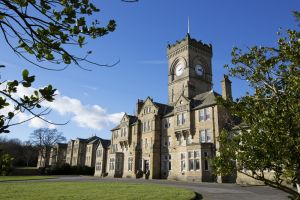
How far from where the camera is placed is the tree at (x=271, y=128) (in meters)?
6.66

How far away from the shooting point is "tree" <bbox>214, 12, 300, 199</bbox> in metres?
6.66

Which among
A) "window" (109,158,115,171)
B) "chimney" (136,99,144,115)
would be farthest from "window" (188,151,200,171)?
"window" (109,158,115,171)

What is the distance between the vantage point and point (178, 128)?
139ft

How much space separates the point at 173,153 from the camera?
43.2m

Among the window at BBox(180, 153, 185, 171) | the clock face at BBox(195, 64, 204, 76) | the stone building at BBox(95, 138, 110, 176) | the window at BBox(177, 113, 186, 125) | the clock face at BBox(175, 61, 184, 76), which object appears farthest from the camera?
the stone building at BBox(95, 138, 110, 176)

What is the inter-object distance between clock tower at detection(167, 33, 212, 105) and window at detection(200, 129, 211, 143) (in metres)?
17.9

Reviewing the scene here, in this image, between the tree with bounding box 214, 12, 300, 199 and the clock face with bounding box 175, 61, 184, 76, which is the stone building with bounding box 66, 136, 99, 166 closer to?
the clock face with bounding box 175, 61, 184, 76

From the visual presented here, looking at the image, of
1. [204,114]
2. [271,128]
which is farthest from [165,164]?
[271,128]

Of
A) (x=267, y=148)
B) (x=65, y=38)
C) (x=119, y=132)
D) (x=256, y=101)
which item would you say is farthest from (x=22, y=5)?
(x=119, y=132)

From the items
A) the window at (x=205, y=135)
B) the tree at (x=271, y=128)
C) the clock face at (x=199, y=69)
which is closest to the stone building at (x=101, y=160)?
the clock face at (x=199, y=69)

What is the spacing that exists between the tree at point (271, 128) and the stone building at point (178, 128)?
25043 mm

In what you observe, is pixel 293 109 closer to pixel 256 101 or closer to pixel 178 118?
pixel 256 101

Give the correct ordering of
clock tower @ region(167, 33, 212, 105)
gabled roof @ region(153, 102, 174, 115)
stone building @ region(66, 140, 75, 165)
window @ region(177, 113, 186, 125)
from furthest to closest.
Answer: stone building @ region(66, 140, 75, 165), clock tower @ region(167, 33, 212, 105), gabled roof @ region(153, 102, 174, 115), window @ region(177, 113, 186, 125)

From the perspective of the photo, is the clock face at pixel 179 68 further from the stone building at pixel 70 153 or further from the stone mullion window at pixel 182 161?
the stone building at pixel 70 153
